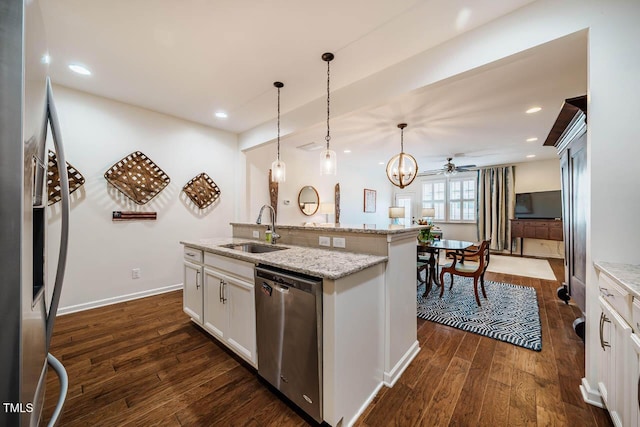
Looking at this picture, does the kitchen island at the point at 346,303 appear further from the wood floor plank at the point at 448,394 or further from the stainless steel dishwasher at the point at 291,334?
the wood floor plank at the point at 448,394

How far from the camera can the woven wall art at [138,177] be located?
316 cm

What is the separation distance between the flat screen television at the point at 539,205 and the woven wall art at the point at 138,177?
8095 mm

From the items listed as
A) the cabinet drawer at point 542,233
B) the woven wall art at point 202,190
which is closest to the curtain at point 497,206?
the cabinet drawer at point 542,233

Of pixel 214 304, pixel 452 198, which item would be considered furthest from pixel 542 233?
pixel 214 304

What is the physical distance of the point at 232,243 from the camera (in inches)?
103

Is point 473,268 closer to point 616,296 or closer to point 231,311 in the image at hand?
point 616,296

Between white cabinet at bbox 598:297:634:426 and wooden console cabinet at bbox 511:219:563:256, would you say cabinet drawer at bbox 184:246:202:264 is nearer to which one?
white cabinet at bbox 598:297:634:426

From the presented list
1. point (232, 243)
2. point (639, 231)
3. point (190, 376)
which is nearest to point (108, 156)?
point (232, 243)

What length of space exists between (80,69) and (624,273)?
4540 mm

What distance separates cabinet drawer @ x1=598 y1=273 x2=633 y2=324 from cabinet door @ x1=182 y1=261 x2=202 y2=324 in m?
2.83

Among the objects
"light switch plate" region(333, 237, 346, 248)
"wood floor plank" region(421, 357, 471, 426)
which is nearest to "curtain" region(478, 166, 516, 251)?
"wood floor plank" region(421, 357, 471, 426)

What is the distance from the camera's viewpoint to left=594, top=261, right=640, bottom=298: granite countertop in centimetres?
109

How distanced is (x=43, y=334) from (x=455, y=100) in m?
3.78

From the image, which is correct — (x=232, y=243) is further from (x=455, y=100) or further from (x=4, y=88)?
(x=455, y=100)
